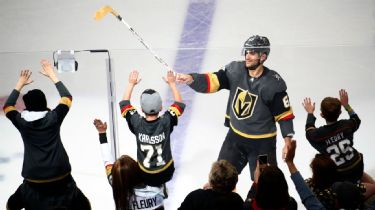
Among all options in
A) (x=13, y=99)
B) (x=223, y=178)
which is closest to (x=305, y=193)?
(x=223, y=178)

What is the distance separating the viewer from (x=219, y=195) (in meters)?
2.84

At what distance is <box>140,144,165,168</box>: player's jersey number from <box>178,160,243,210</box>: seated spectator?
552 mm

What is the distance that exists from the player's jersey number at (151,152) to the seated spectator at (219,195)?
0.55m

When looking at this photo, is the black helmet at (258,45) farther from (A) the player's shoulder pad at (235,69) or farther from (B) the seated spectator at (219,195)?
(B) the seated spectator at (219,195)

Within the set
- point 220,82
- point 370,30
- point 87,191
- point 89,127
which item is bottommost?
point 87,191

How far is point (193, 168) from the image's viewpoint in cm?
412

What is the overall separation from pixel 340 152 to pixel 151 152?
1.04 meters

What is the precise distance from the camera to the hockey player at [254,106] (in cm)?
357

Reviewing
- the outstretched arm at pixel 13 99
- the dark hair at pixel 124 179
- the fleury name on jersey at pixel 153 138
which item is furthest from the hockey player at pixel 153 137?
the outstretched arm at pixel 13 99

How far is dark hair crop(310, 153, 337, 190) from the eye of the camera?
2992 mm

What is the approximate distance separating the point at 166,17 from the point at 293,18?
1.20 m

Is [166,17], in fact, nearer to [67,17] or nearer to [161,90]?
→ [67,17]

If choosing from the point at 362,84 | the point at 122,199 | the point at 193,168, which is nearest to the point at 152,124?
the point at 122,199


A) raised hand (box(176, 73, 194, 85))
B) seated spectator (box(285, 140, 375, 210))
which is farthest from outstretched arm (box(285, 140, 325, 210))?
raised hand (box(176, 73, 194, 85))
